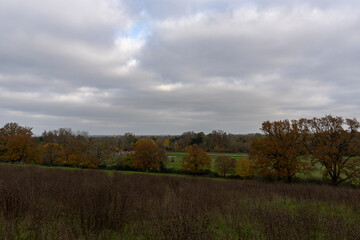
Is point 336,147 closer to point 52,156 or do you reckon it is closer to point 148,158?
point 148,158

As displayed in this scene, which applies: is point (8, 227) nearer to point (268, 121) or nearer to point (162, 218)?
point (162, 218)

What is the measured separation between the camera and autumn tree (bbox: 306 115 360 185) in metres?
26.8

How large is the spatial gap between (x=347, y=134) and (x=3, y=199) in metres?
37.2

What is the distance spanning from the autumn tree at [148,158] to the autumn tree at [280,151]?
798 inches

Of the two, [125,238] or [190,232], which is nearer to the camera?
[190,232]

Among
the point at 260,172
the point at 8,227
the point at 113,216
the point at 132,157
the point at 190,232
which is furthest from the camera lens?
the point at 132,157

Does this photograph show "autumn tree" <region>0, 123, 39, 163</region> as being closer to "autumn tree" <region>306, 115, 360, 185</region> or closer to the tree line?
the tree line

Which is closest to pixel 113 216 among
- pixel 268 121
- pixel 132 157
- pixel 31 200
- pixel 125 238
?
pixel 125 238

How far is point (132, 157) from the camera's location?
145ft

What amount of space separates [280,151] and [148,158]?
26368 millimetres

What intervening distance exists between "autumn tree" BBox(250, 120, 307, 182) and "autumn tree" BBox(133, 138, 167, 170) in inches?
798

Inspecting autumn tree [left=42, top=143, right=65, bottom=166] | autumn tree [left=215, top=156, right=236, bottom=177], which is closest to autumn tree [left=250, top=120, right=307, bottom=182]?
autumn tree [left=215, top=156, right=236, bottom=177]

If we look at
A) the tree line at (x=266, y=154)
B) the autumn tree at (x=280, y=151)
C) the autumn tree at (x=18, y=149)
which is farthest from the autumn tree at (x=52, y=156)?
the autumn tree at (x=280, y=151)

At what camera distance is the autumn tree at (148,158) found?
136 ft
